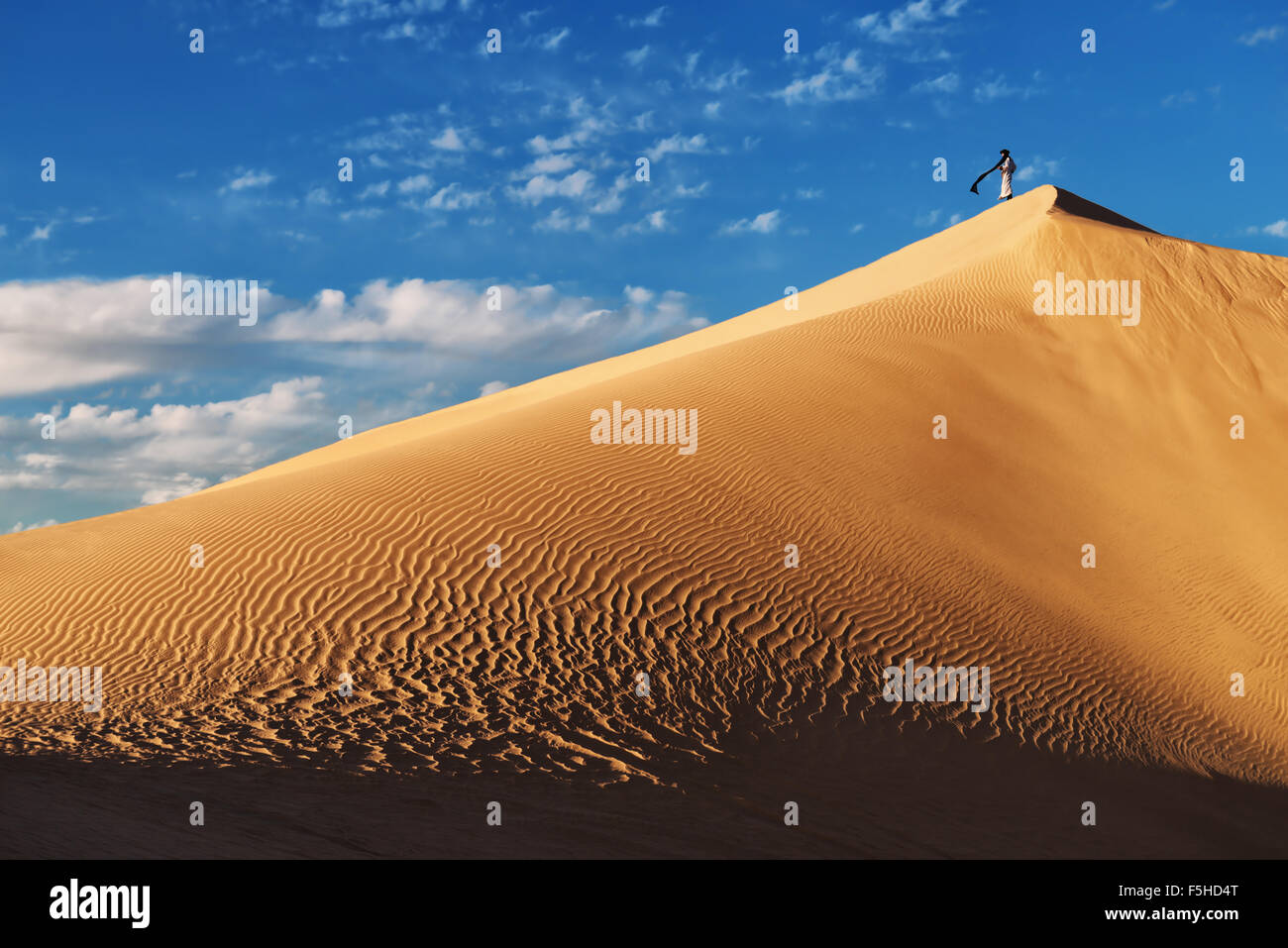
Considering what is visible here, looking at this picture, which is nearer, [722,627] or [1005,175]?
[722,627]

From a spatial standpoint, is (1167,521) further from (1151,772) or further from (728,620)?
(728,620)

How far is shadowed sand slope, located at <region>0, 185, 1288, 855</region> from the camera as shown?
9039mm

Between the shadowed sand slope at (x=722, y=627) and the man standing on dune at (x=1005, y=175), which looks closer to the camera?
the shadowed sand slope at (x=722, y=627)

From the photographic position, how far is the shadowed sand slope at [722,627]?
9039 millimetres

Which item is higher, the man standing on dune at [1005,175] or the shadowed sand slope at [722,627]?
the man standing on dune at [1005,175]

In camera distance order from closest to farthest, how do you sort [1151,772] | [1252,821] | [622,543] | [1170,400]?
[1252,821] < [1151,772] < [622,543] < [1170,400]

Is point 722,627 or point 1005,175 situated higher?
point 1005,175

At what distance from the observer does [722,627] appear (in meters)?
13.1

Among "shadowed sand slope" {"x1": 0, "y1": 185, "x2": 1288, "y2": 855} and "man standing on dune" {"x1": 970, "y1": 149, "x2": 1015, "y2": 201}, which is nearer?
"shadowed sand slope" {"x1": 0, "y1": 185, "x2": 1288, "y2": 855}

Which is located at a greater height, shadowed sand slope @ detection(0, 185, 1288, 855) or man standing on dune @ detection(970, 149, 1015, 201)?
man standing on dune @ detection(970, 149, 1015, 201)
